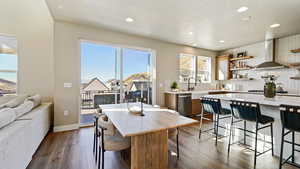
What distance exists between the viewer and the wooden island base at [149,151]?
1.50 m

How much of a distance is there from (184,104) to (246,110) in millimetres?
2476

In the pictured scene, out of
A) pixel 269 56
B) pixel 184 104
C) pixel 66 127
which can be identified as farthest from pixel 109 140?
pixel 269 56

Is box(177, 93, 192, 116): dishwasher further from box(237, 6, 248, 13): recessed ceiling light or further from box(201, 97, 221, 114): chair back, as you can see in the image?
box(237, 6, 248, 13): recessed ceiling light

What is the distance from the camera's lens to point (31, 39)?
11.4 feet

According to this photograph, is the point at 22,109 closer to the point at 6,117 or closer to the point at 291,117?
the point at 6,117

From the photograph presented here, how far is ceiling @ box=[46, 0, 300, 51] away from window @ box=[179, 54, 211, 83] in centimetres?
143

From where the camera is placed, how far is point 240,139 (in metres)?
2.77

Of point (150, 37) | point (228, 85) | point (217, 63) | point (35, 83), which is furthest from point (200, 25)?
point (35, 83)

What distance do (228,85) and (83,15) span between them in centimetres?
614

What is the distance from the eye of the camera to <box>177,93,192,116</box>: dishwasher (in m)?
4.49

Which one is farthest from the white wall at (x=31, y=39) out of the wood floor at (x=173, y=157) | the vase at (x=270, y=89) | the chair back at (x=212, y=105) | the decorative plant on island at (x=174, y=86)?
the vase at (x=270, y=89)

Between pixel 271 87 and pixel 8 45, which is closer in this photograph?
pixel 271 87

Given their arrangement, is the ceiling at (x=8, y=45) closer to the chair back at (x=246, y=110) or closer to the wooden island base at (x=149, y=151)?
the wooden island base at (x=149, y=151)

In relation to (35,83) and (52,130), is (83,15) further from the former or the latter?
(52,130)
